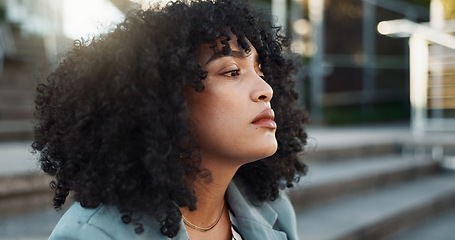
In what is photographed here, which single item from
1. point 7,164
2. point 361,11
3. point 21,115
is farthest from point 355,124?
point 7,164

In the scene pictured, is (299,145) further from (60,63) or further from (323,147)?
(323,147)

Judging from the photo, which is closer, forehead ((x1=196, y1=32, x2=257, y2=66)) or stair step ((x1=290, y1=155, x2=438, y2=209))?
forehead ((x1=196, y1=32, x2=257, y2=66))

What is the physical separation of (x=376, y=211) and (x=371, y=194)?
0.66 metres

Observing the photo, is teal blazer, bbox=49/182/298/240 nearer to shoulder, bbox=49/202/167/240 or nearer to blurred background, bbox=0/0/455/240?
shoulder, bbox=49/202/167/240

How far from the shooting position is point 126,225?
3.65ft

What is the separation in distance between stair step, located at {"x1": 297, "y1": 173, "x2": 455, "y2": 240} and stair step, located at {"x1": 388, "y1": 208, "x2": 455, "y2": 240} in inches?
2.2

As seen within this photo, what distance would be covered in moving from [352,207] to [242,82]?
8.66ft

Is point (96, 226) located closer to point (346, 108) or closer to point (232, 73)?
point (232, 73)

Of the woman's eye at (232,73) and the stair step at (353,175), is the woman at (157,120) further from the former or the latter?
the stair step at (353,175)

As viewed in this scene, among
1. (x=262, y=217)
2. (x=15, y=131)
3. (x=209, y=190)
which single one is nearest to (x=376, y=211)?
(x=262, y=217)

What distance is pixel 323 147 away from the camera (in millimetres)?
4453

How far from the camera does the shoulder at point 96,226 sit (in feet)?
3.51

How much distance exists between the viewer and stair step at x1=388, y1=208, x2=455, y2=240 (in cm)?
353

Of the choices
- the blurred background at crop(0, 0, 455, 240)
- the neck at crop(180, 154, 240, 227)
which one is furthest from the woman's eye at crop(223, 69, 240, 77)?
the blurred background at crop(0, 0, 455, 240)
